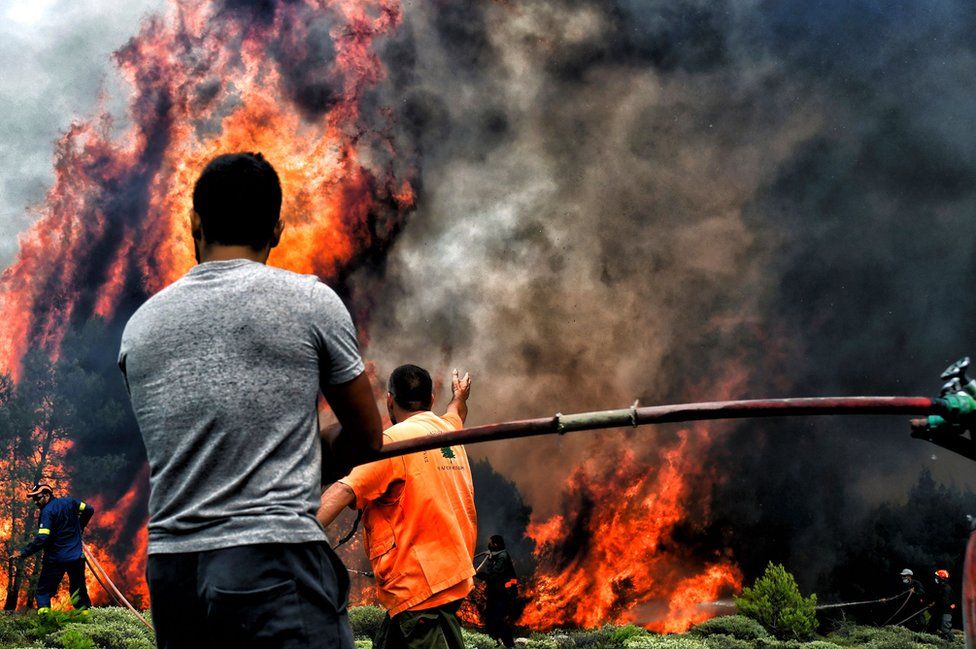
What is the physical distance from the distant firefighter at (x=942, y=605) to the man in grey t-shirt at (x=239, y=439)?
15289 millimetres

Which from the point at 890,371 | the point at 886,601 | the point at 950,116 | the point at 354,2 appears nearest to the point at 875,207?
the point at 950,116

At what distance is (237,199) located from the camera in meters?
1.90

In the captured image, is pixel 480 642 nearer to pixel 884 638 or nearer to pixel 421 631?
pixel 884 638

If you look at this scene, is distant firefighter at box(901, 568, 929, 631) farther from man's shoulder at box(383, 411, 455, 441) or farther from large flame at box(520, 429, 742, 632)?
man's shoulder at box(383, 411, 455, 441)

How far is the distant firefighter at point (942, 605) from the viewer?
14.0 meters

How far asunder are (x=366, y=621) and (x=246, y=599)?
42.5 feet

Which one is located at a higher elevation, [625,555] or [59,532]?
[59,532]

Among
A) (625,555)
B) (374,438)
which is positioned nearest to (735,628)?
(625,555)

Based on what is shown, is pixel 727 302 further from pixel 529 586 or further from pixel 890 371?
pixel 529 586

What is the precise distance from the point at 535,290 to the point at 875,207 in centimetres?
889

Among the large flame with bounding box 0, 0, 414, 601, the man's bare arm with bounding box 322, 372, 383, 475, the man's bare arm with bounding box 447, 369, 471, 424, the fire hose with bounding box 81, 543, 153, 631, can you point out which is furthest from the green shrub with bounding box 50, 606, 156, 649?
the large flame with bounding box 0, 0, 414, 601

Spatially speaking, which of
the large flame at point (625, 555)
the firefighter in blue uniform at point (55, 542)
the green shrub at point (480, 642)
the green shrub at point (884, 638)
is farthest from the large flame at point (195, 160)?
the green shrub at point (884, 638)

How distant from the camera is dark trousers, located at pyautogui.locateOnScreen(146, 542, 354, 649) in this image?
1.62 metres

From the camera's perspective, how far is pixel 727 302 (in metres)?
20.9
